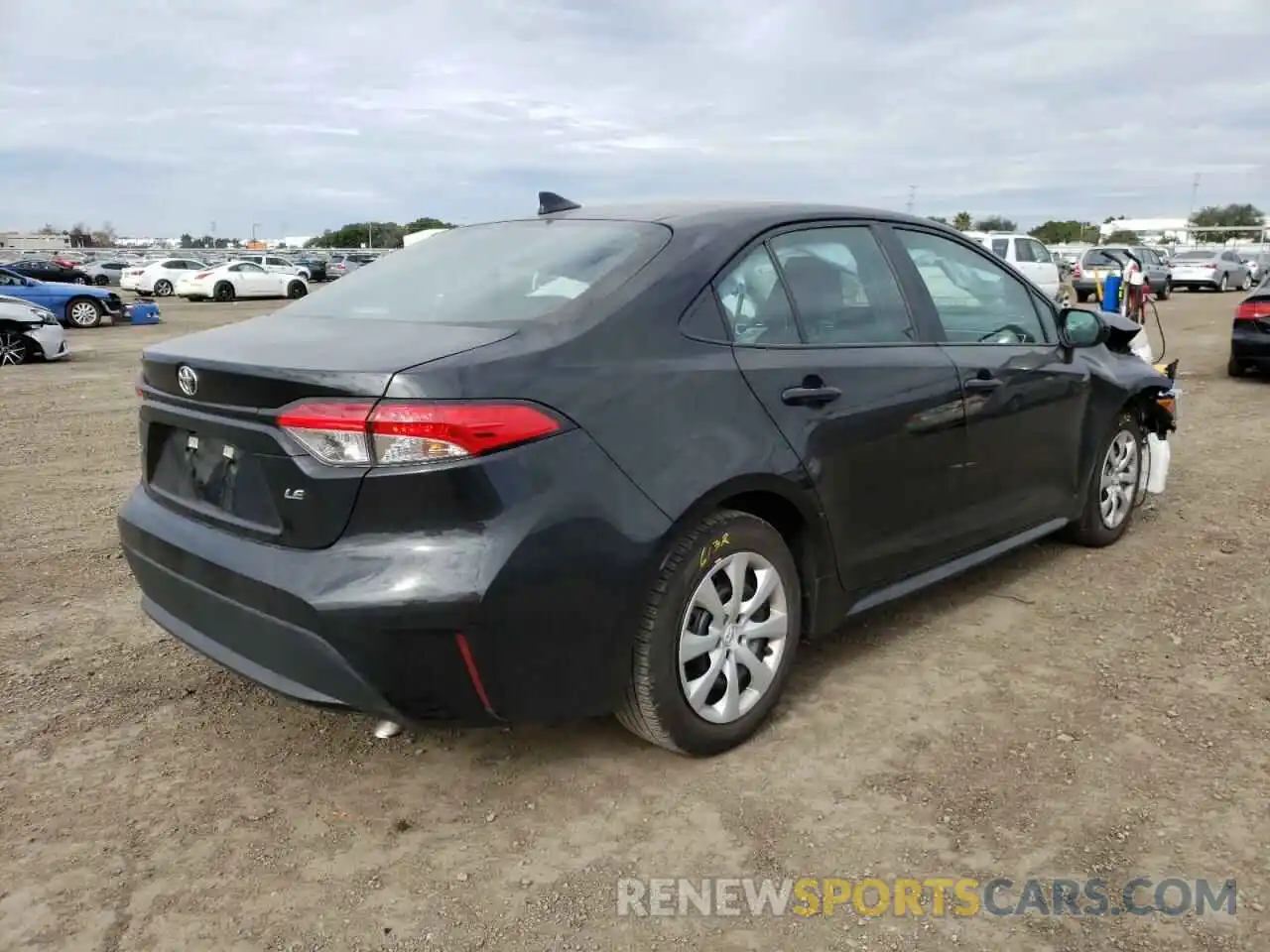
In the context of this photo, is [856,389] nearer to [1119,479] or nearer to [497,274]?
[497,274]

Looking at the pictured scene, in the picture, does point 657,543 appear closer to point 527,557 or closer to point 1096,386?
point 527,557

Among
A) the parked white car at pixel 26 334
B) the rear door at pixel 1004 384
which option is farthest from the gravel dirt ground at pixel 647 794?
the parked white car at pixel 26 334

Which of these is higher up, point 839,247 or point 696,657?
point 839,247

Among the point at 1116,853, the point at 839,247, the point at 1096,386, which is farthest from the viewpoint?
the point at 1096,386

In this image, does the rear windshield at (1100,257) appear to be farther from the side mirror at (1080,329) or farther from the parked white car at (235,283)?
the side mirror at (1080,329)

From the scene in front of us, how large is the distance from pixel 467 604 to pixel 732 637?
925 mm

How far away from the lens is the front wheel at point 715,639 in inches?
109

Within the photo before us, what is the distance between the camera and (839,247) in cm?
357

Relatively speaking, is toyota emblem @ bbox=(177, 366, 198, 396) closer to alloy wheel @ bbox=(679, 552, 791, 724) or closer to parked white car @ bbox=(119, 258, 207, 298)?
alloy wheel @ bbox=(679, 552, 791, 724)

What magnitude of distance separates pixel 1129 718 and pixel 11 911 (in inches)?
125

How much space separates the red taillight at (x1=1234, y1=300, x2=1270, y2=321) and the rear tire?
810 inches

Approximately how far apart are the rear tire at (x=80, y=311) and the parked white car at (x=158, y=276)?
48.8 feet

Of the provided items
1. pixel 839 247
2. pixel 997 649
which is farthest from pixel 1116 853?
pixel 839 247

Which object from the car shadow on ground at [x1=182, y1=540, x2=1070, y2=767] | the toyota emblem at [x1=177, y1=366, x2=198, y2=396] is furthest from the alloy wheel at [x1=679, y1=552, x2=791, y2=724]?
the toyota emblem at [x1=177, y1=366, x2=198, y2=396]
